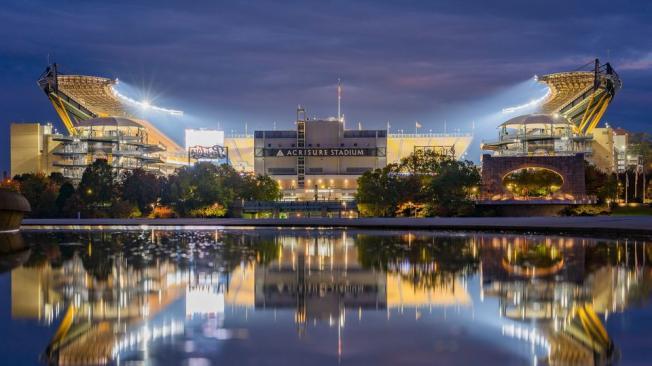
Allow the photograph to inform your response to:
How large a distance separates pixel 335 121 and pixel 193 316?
13032cm

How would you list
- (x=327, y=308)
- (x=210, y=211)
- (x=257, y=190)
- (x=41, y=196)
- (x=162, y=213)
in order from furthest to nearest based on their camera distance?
(x=257, y=190) → (x=41, y=196) → (x=210, y=211) → (x=162, y=213) → (x=327, y=308)

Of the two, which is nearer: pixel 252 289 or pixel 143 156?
pixel 252 289

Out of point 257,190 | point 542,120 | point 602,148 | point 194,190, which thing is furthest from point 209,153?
point 602,148

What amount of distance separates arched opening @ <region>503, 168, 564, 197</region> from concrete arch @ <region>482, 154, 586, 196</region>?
3.97 m

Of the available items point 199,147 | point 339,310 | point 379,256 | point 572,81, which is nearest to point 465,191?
point 379,256

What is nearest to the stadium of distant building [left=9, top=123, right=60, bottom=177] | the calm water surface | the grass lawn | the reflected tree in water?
the grass lawn

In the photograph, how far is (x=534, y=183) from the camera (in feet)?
290

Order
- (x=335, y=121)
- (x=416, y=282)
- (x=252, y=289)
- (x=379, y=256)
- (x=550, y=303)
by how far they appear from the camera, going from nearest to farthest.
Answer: (x=550, y=303) → (x=252, y=289) → (x=416, y=282) → (x=379, y=256) → (x=335, y=121)

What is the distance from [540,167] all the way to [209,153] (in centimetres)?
6734

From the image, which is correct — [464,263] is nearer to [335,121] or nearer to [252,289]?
[252,289]

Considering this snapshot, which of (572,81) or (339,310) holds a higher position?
(572,81)

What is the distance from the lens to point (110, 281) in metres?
21.5

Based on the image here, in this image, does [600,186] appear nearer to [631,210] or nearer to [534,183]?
[631,210]

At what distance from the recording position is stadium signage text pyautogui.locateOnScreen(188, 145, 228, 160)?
13500cm
